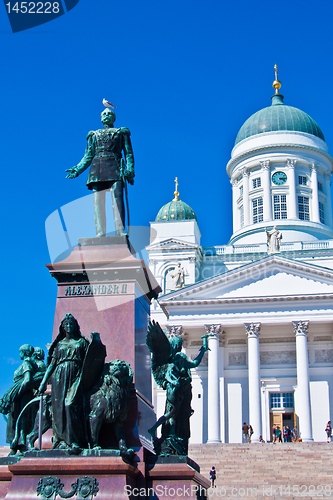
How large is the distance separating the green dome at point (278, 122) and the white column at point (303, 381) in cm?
2796

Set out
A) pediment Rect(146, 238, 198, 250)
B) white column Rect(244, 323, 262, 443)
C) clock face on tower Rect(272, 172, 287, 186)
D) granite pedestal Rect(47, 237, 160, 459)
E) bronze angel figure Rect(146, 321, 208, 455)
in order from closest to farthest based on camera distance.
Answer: granite pedestal Rect(47, 237, 160, 459) → bronze angel figure Rect(146, 321, 208, 455) → white column Rect(244, 323, 262, 443) → pediment Rect(146, 238, 198, 250) → clock face on tower Rect(272, 172, 287, 186)

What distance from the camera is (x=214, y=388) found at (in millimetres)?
43469

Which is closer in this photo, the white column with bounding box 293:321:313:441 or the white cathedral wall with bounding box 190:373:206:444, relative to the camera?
the white column with bounding box 293:321:313:441

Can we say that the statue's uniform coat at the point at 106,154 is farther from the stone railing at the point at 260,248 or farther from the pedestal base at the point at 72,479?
the stone railing at the point at 260,248

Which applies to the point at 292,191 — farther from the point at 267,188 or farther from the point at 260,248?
the point at 260,248

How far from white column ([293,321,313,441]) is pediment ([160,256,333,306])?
2.52 meters

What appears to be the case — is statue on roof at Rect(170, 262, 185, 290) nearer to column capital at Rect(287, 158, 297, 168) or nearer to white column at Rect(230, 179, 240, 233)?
white column at Rect(230, 179, 240, 233)

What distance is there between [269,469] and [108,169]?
1953 centimetres

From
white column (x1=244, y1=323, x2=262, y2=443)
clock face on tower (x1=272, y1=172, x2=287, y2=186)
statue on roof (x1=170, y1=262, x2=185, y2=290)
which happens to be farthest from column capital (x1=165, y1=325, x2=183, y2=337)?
clock face on tower (x1=272, y1=172, x2=287, y2=186)

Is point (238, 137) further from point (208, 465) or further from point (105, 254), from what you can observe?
point (105, 254)

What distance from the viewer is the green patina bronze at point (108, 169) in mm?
8703

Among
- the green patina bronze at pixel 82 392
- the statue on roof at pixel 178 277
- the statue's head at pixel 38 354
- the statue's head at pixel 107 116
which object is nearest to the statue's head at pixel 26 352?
the statue's head at pixel 38 354

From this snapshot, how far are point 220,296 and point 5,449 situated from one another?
71.8ft

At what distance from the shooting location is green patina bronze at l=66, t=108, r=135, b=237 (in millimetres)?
8703
